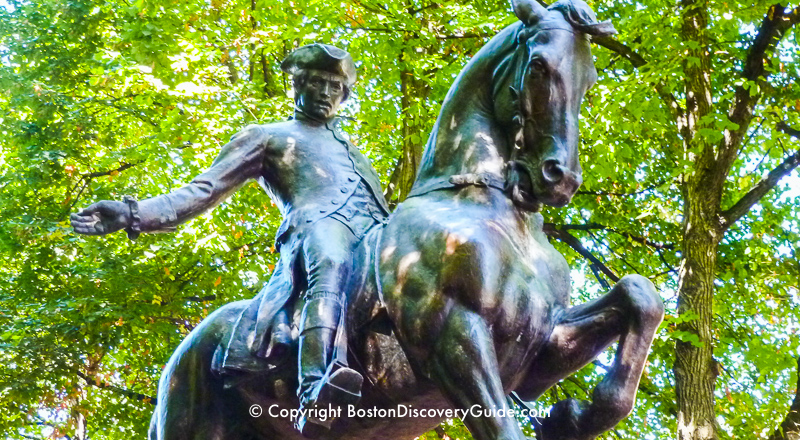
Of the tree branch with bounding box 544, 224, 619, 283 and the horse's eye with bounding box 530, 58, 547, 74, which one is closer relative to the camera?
the horse's eye with bounding box 530, 58, 547, 74

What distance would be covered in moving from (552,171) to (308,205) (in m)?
1.26

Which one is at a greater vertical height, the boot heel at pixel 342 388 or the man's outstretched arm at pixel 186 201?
the man's outstretched arm at pixel 186 201

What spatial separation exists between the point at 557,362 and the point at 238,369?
1394mm

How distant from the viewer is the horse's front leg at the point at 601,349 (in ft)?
12.1

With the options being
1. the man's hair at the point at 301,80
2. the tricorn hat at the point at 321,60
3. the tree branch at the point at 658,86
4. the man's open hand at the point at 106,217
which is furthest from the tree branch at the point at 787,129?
the man's open hand at the point at 106,217

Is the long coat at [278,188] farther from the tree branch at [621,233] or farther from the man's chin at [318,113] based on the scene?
the tree branch at [621,233]

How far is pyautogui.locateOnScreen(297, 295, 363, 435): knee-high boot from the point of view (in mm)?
3686

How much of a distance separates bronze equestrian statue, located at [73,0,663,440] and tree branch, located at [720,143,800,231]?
6.85 metres

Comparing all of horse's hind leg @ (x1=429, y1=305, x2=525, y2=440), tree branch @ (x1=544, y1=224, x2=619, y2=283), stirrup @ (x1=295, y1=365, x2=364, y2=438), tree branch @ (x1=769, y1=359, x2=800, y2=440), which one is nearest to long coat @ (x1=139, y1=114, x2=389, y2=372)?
stirrup @ (x1=295, y1=365, x2=364, y2=438)

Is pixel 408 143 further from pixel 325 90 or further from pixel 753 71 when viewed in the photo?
pixel 325 90

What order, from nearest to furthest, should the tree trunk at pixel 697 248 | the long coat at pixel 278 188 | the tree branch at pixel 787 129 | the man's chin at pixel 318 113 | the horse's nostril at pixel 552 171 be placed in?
the horse's nostril at pixel 552 171 < the long coat at pixel 278 188 < the man's chin at pixel 318 113 < the tree trunk at pixel 697 248 < the tree branch at pixel 787 129

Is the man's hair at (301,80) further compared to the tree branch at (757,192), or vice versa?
the tree branch at (757,192)

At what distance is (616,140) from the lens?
11141 mm

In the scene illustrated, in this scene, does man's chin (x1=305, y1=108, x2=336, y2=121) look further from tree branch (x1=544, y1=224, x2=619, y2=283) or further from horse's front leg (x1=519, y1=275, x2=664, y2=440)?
tree branch (x1=544, y1=224, x2=619, y2=283)
